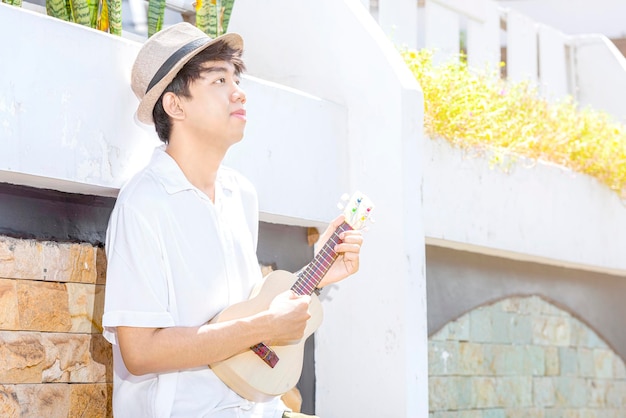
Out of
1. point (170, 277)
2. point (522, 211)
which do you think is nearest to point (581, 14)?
point (522, 211)

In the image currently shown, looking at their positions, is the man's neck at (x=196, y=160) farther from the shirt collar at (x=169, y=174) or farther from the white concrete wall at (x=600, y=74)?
the white concrete wall at (x=600, y=74)

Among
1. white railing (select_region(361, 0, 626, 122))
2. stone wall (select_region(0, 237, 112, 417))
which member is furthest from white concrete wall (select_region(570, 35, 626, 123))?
stone wall (select_region(0, 237, 112, 417))

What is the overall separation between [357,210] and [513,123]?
2.55m

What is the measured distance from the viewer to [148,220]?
3184mm

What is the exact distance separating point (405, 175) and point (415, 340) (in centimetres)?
70

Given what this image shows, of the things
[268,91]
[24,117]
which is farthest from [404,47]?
[24,117]

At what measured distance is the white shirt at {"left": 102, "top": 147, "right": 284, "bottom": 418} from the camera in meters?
3.08

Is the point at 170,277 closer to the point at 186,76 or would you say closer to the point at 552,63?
the point at 186,76

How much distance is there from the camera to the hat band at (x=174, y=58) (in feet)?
11.2

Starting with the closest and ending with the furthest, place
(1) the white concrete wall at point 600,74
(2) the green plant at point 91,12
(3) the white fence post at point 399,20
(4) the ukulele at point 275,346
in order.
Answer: (4) the ukulele at point 275,346, (2) the green plant at point 91,12, (3) the white fence post at point 399,20, (1) the white concrete wall at point 600,74

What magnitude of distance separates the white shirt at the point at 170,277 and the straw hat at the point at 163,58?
185 mm

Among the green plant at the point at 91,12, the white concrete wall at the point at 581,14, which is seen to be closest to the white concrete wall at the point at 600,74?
the green plant at the point at 91,12

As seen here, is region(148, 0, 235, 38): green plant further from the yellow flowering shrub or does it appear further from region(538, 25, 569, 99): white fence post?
region(538, 25, 569, 99): white fence post

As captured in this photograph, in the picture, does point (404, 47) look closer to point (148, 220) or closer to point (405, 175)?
point (405, 175)
